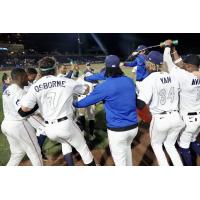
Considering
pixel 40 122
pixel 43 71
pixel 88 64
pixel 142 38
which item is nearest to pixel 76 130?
pixel 43 71

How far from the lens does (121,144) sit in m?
3.81

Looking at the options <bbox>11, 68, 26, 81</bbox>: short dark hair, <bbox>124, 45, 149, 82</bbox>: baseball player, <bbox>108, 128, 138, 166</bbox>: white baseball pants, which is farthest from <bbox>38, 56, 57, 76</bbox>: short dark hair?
<bbox>124, 45, 149, 82</bbox>: baseball player

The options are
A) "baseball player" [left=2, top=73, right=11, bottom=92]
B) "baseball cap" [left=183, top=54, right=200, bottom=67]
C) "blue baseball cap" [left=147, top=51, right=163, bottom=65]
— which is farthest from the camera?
"baseball player" [left=2, top=73, right=11, bottom=92]

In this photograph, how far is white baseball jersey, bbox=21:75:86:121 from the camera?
12.5ft

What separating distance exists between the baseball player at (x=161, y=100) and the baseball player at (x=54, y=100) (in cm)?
88

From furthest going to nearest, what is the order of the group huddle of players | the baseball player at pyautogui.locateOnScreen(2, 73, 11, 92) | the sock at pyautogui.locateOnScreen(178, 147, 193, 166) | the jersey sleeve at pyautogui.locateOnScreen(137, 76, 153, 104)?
the baseball player at pyautogui.locateOnScreen(2, 73, 11, 92), the sock at pyautogui.locateOnScreen(178, 147, 193, 166), the jersey sleeve at pyautogui.locateOnScreen(137, 76, 153, 104), the group huddle of players

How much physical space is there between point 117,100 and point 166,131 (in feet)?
2.95

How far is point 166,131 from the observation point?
4086 millimetres

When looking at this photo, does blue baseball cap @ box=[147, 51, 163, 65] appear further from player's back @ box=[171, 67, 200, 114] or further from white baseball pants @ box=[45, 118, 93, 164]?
white baseball pants @ box=[45, 118, 93, 164]

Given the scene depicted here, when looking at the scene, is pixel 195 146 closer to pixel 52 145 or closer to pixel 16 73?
pixel 52 145

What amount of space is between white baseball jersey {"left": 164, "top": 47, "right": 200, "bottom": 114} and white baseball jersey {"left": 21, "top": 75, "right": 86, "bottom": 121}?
1411 mm

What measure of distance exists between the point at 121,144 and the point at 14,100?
1.57 metres

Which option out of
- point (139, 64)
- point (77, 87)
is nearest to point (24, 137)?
point (77, 87)
